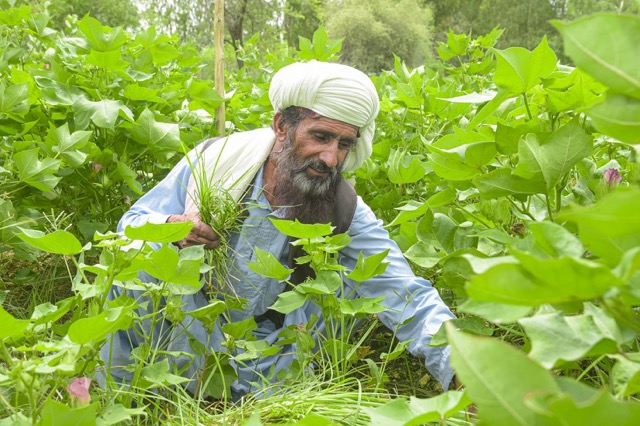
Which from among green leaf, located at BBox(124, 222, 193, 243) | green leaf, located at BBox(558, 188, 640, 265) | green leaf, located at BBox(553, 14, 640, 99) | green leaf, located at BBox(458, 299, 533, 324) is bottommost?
green leaf, located at BBox(124, 222, 193, 243)

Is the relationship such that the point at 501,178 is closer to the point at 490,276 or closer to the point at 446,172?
the point at 446,172

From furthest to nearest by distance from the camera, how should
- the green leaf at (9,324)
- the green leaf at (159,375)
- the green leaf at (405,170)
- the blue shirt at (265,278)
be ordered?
the green leaf at (405,170) < the blue shirt at (265,278) < the green leaf at (159,375) < the green leaf at (9,324)

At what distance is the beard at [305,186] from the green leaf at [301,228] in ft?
2.49

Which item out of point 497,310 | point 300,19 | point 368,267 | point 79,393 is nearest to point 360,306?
point 368,267

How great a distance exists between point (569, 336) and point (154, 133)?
1.71 meters

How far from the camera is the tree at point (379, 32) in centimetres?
2264

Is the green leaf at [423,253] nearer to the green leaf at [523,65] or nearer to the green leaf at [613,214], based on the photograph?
the green leaf at [523,65]

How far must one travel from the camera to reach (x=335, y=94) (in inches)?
81.0

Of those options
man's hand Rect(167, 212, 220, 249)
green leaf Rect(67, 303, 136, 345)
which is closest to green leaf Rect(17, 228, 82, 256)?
green leaf Rect(67, 303, 136, 345)

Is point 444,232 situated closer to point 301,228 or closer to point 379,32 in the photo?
point 301,228

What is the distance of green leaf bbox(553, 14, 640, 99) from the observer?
20.4 inches

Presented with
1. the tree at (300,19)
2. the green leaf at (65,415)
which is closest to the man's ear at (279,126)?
the green leaf at (65,415)

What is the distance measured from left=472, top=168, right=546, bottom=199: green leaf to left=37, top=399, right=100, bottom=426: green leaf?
563 mm

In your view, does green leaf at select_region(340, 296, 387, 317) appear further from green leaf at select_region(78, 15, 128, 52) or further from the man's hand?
green leaf at select_region(78, 15, 128, 52)
